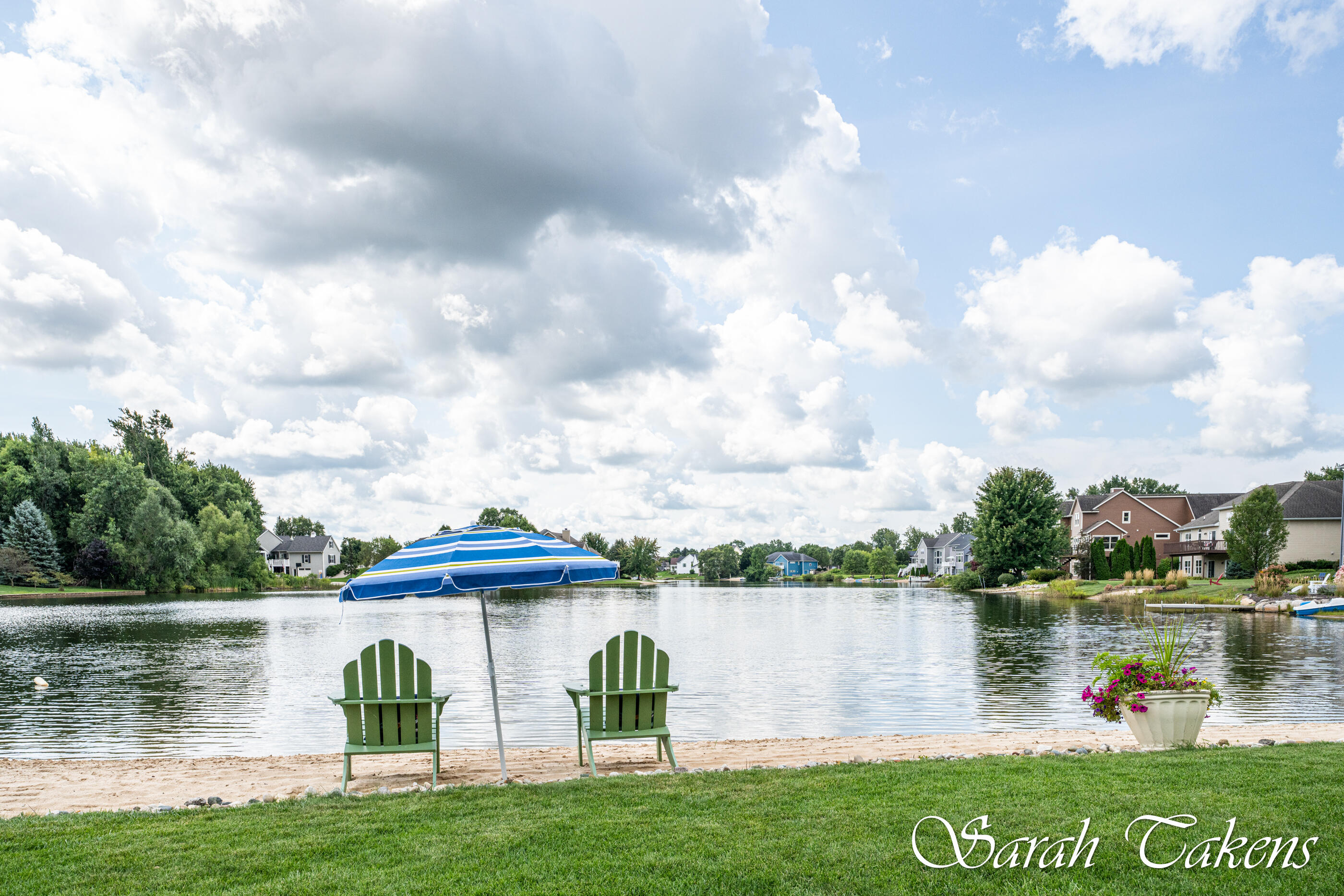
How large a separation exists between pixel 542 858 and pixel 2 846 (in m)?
3.19

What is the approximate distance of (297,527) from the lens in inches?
5192

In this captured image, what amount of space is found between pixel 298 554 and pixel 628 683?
115375 millimetres

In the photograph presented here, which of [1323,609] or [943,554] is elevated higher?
[1323,609]

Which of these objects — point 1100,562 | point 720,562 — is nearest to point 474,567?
point 1100,562

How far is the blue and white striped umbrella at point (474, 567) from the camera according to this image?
242 inches

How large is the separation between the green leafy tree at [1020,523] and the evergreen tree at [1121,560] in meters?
4.94

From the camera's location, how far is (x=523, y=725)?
11.6m

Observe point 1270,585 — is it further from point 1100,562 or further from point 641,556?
point 641,556

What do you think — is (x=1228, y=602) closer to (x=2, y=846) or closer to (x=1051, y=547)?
(x=1051, y=547)

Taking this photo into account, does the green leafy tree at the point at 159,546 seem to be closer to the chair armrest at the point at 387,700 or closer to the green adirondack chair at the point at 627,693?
the chair armrest at the point at 387,700

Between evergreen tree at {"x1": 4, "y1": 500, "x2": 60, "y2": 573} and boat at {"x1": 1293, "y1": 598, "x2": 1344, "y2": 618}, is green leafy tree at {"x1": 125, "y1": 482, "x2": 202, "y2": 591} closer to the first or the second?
evergreen tree at {"x1": 4, "y1": 500, "x2": 60, "y2": 573}

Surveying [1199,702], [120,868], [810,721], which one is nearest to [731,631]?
[810,721]

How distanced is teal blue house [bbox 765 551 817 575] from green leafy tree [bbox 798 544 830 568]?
4.03m

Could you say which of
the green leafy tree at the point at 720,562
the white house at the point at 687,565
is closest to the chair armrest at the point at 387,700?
the green leafy tree at the point at 720,562
